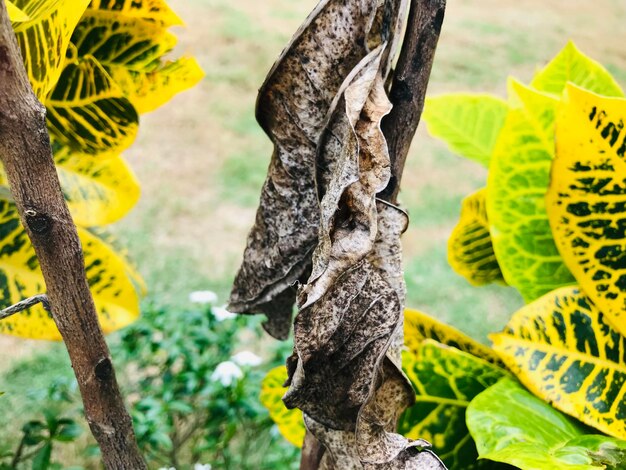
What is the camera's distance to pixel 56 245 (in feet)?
1.49

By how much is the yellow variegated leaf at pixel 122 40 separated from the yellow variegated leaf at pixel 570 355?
1.34 feet

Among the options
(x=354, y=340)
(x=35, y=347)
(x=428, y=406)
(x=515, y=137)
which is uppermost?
(x=515, y=137)

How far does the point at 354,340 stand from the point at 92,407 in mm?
216

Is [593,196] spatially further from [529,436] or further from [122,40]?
[122,40]

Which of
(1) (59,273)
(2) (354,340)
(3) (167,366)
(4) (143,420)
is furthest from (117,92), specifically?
(3) (167,366)

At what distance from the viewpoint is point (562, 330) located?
621 mm

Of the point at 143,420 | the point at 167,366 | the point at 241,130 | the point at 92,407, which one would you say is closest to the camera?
the point at 92,407

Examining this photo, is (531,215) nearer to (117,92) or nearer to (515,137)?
(515,137)

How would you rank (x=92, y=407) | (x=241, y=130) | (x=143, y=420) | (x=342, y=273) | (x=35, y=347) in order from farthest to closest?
(x=241, y=130) → (x=35, y=347) → (x=143, y=420) → (x=92, y=407) → (x=342, y=273)

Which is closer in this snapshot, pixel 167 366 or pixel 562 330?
pixel 562 330

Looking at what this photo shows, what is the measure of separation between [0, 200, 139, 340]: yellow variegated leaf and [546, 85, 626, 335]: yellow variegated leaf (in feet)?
1.44

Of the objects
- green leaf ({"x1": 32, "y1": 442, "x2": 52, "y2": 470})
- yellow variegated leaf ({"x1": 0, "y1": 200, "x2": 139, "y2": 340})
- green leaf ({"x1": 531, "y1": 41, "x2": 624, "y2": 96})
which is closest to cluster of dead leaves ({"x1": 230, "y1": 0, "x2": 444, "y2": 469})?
yellow variegated leaf ({"x1": 0, "y1": 200, "x2": 139, "y2": 340})

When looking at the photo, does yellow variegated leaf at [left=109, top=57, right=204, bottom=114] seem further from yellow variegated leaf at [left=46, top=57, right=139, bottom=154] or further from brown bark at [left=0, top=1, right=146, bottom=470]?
brown bark at [left=0, top=1, right=146, bottom=470]

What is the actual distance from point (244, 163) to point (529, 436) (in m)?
2.51
